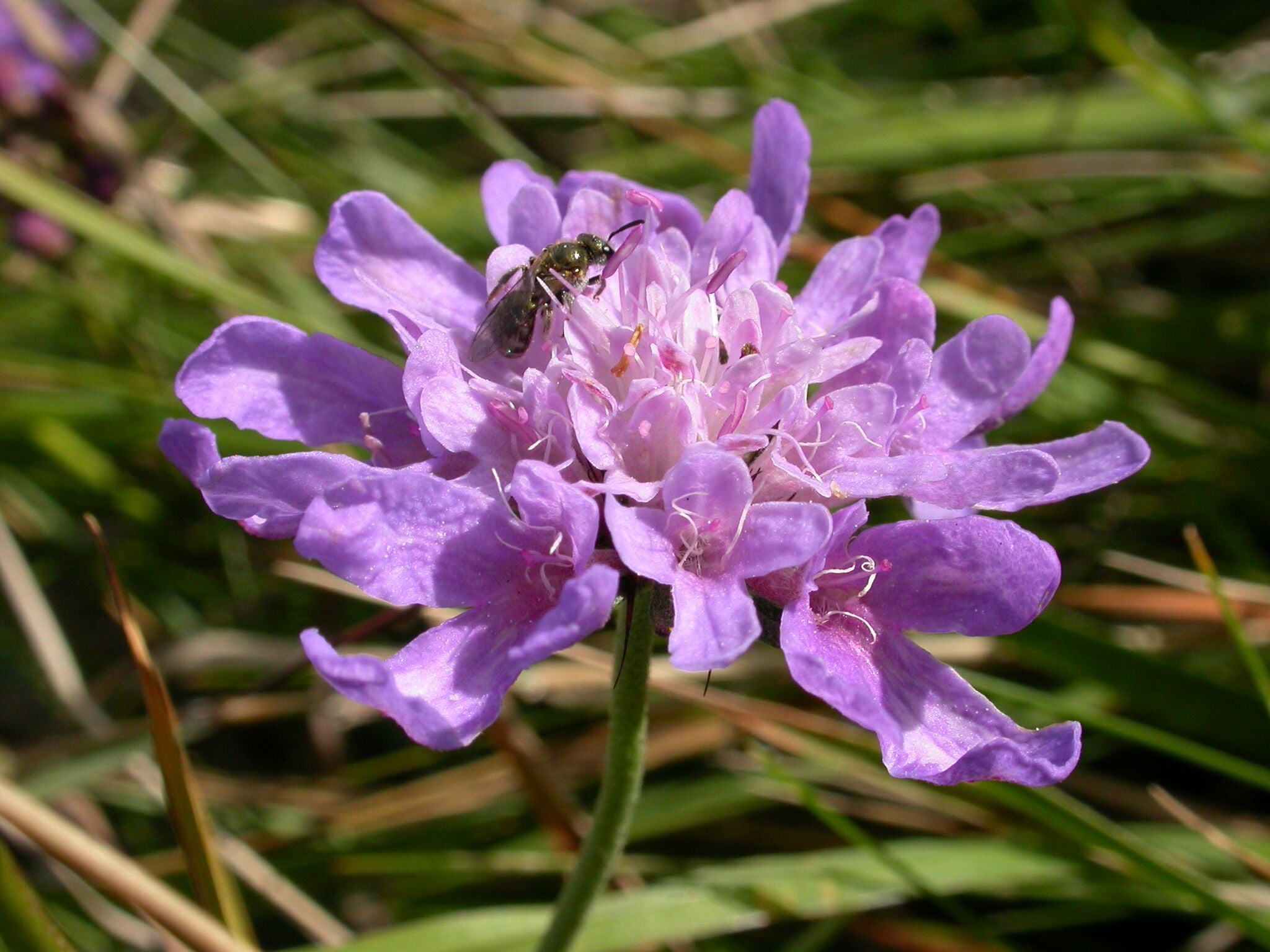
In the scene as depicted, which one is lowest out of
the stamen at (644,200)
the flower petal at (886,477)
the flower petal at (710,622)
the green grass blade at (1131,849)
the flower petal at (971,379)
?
the green grass blade at (1131,849)

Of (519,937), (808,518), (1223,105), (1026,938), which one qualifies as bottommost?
(1026,938)

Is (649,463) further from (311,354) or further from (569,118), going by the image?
(569,118)

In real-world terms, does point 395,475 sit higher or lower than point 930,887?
higher

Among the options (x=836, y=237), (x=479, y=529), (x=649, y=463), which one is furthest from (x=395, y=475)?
(x=836, y=237)

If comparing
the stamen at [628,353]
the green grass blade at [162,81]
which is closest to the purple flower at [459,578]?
the stamen at [628,353]

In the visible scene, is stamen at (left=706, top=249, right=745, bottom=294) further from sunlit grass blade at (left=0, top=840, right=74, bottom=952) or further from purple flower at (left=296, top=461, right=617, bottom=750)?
sunlit grass blade at (left=0, top=840, right=74, bottom=952)

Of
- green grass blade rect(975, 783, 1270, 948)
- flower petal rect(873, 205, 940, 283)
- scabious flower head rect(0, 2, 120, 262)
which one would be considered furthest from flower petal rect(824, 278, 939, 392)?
scabious flower head rect(0, 2, 120, 262)

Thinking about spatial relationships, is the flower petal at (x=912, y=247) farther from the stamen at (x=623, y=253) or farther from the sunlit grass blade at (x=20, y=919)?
the sunlit grass blade at (x=20, y=919)

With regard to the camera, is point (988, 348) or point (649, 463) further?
point (988, 348)
